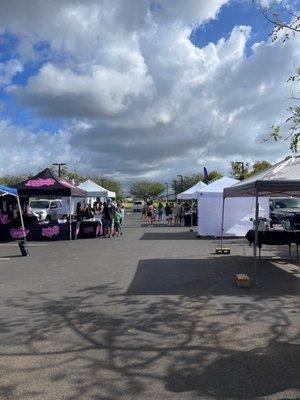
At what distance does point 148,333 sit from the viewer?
21.5ft

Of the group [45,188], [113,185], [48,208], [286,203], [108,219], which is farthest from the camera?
[113,185]

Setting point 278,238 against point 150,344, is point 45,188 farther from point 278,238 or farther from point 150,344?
point 150,344

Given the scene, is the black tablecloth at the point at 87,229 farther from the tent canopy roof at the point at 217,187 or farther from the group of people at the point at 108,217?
the tent canopy roof at the point at 217,187

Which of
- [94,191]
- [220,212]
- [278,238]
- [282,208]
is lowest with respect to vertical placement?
[278,238]

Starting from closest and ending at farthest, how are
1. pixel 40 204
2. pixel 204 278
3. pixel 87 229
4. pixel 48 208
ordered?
pixel 204 278 < pixel 87 229 < pixel 48 208 < pixel 40 204

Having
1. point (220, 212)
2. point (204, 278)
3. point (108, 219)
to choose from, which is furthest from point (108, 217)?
point (204, 278)

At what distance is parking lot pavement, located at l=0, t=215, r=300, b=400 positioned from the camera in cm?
474

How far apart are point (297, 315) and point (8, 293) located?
523cm

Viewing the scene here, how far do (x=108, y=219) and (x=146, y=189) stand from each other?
115616 millimetres

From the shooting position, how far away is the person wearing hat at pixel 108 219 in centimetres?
2397

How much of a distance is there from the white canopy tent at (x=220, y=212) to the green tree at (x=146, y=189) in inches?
4513

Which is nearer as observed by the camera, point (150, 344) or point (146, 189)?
point (150, 344)

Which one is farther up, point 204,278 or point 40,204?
point 40,204

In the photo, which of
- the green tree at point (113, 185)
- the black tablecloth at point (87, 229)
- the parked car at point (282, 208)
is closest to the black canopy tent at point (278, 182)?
the black tablecloth at point (87, 229)
